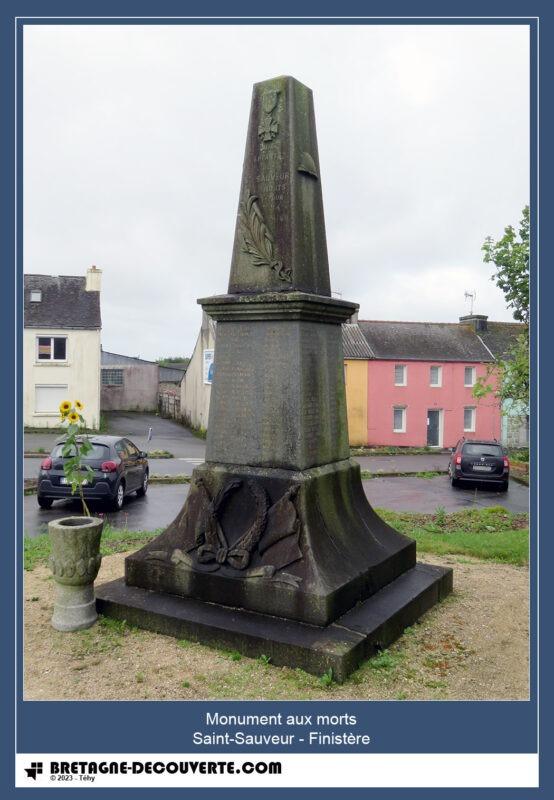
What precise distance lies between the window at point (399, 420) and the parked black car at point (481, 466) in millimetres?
16702

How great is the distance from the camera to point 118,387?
45594mm

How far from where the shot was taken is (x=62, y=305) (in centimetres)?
3319

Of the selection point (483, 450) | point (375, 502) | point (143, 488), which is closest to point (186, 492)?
point (143, 488)

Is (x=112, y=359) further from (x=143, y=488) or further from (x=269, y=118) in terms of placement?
(x=269, y=118)

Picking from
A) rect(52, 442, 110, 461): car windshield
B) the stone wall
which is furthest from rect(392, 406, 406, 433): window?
rect(52, 442, 110, 461): car windshield

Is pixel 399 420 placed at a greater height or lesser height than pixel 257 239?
lesser

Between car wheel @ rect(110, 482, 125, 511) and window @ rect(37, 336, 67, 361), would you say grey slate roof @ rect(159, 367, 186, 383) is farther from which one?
car wheel @ rect(110, 482, 125, 511)

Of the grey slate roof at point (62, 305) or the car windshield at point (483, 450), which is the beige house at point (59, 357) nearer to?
the grey slate roof at point (62, 305)

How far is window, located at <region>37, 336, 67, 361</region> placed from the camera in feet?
105

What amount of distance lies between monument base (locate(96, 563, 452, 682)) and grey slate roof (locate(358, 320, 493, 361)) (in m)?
30.1

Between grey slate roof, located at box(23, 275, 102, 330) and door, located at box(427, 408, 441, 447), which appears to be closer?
grey slate roof, located at box(23, 275, 102, 330)

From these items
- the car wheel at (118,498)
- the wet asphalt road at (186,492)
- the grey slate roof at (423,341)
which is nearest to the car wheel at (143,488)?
the wet asphalt road at (186,492)

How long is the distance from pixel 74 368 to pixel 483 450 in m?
21.0

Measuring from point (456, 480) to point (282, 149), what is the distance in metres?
15.0
